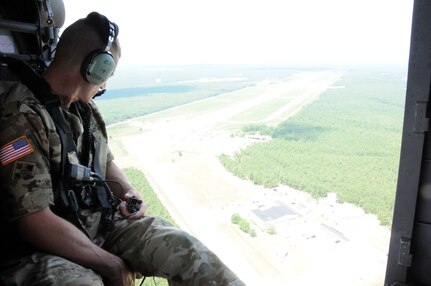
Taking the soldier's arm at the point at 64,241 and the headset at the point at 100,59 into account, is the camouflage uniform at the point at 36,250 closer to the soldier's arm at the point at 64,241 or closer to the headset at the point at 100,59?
the soldier's arm at the point at 64,241

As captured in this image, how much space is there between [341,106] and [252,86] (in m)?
5.99

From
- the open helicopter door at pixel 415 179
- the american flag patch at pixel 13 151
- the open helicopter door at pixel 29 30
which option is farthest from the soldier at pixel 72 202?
the open helicopter door at pixel 415 179

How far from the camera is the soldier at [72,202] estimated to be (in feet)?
2.96

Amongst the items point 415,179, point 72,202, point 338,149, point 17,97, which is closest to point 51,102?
point 17,97

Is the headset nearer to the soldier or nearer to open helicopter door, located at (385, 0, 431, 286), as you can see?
the soldier

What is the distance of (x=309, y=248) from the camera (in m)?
5.82

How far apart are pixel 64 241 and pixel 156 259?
278 millimetres

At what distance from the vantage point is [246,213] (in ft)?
19.1

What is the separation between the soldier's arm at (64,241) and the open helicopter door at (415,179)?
1211 millimetres

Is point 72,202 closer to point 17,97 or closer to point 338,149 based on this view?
point 17,97

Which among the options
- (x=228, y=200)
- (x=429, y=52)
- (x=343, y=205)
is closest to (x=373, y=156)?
(x=343, y=205)

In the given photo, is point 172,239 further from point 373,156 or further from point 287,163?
point 287,163

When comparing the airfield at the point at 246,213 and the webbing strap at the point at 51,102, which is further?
the airfield at the point at 246,213

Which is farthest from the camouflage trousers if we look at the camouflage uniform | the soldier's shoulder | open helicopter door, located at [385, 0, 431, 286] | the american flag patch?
open helicopter door, located at [385, 0, 431, 286]
